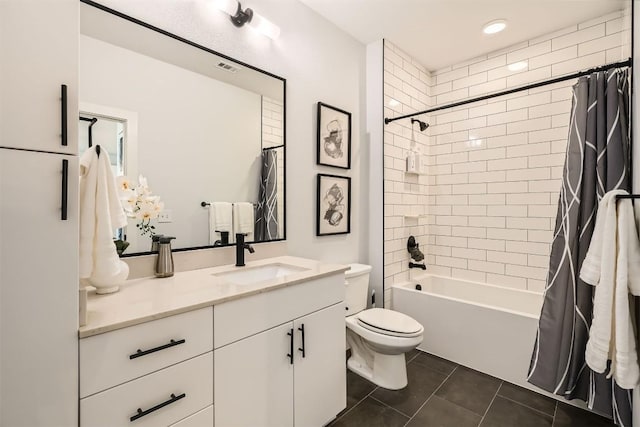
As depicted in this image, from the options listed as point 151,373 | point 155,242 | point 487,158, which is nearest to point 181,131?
point 155,242

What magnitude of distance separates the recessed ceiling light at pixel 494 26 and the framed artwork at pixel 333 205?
1.65m

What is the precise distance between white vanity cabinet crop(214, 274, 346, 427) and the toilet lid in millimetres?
375

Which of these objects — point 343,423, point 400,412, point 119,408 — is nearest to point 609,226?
point 400,412

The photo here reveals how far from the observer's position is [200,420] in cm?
110

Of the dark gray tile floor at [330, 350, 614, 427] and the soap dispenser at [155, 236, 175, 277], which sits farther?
the dark gray tile floor at [330, 350, 614, 427]

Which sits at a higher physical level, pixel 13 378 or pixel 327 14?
pixel 327 14

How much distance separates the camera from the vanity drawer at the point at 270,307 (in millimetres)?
1168

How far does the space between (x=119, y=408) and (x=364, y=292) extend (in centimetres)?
173

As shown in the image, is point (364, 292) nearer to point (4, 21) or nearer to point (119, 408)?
point (119, 408)

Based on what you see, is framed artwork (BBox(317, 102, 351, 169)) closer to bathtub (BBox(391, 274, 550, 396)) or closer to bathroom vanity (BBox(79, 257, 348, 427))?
bathroom vanity (BBox(79, 257, 348, 427))

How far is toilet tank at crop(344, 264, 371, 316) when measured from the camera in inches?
87.6

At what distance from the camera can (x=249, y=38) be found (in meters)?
1.87

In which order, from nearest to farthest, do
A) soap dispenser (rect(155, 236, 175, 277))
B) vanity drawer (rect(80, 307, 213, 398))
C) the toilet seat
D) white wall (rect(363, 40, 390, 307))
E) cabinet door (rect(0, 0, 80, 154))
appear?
1. cabinet door (rect(0, 0, 80, 154))
2. vanity drawer (rect(80, 307, 213, 398))
3. soap dispenser (rect(155, 236, 175, 277))
4. the toilet seat
5. white wall (rect(363, 40, 390, 307))

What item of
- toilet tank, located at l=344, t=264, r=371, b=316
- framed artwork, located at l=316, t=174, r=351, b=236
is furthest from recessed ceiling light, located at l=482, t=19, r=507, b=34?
toilet tank, located at l=344, t=264, r=371, b=316
